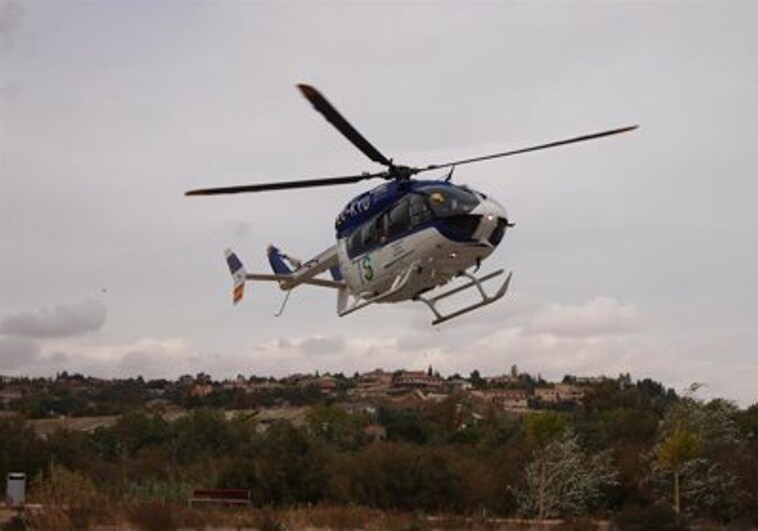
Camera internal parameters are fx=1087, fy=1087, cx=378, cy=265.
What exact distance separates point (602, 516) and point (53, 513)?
907 inches

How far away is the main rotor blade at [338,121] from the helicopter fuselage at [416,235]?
1.23 m

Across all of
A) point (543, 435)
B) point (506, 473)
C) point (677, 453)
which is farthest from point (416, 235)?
point (506, 473)

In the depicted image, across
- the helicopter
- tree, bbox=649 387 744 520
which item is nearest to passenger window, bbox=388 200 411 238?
the helicopter

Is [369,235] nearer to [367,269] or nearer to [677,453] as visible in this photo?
[367,269]

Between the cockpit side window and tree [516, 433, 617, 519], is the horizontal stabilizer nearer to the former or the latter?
the cockpit side window

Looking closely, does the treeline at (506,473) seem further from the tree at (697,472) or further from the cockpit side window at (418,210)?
the cockpit side window at (418,210)

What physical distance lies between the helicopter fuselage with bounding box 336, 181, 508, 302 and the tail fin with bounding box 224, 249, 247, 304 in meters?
4.28

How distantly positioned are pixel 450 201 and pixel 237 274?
882cm

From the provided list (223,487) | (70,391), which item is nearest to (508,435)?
(223,487)

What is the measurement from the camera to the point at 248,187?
2581 cm

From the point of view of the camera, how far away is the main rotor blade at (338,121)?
71.4ft

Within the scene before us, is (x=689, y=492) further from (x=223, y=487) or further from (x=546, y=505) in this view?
(x=223, y=487)

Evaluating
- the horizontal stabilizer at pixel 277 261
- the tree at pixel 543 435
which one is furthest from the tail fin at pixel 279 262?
Answer: the tree at pixel 543 435

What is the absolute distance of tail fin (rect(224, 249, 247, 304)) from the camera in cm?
3072
